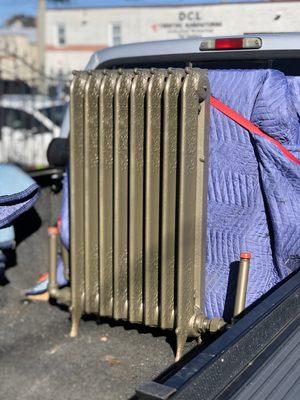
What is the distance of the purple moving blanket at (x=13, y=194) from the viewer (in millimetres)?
2535

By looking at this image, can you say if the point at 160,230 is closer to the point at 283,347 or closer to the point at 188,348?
the point at 188,348

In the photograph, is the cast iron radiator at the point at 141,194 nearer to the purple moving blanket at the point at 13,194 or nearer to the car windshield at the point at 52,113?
the purple moving blanket at the point at 13,194

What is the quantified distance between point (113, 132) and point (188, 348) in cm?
88

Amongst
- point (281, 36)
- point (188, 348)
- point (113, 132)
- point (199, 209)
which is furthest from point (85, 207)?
point (281, 36)

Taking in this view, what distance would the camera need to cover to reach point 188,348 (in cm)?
238

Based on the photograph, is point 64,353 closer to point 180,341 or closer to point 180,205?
point 180,341

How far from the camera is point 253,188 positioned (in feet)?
7.94

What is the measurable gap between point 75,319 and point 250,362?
4.15 feet

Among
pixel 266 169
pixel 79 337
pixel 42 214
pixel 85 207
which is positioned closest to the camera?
pixel 266 169

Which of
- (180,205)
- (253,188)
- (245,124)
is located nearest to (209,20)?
(245,124)

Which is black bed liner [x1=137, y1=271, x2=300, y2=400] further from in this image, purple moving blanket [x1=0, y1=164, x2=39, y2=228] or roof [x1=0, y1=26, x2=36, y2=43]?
roof [x1=0, y1=26, x2=36, y2=43]

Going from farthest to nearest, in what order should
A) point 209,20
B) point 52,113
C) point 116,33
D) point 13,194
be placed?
point 52,113 < point 116,33 < point 209,20 < point 13,194

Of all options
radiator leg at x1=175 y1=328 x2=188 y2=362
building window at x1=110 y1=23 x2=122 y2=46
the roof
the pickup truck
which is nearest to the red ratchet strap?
the pickup truck

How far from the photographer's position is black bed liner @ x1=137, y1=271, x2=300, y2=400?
1367mm
